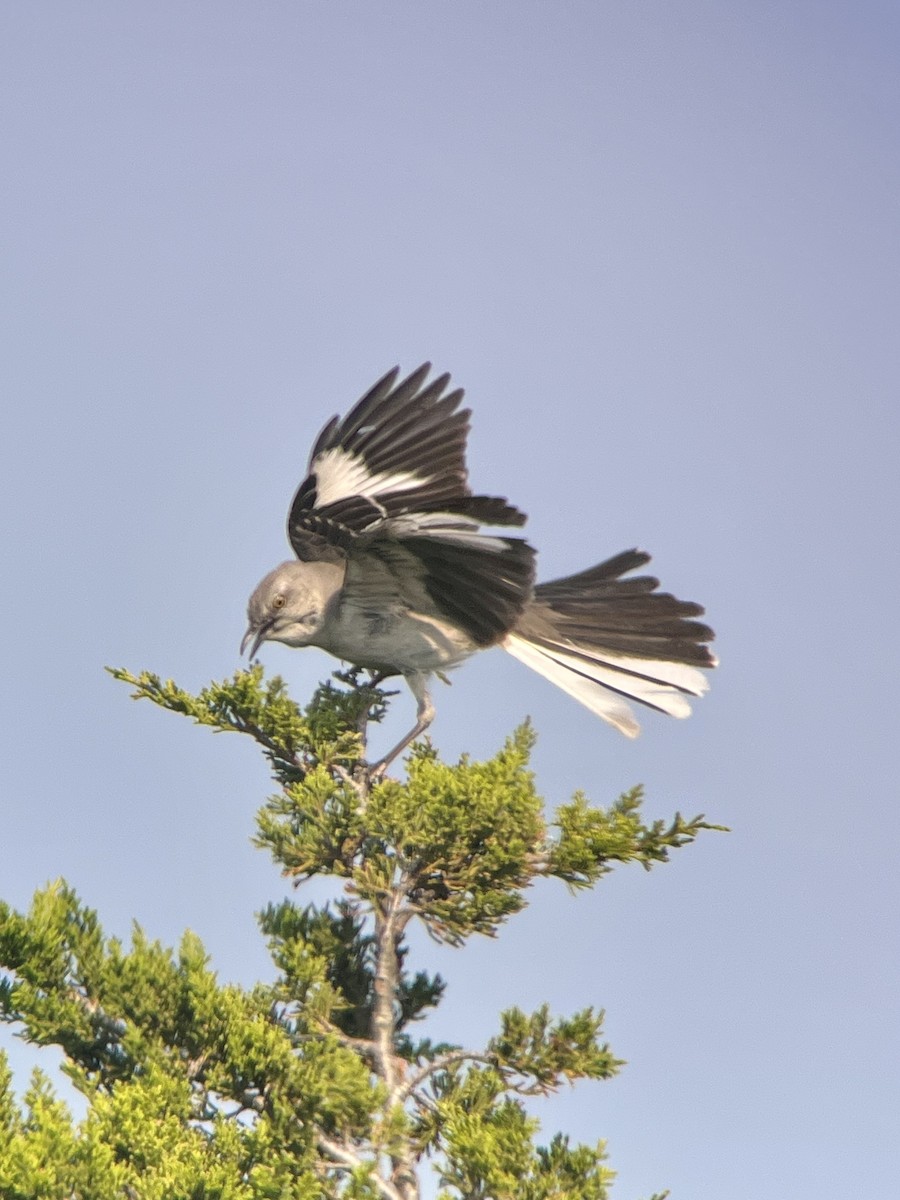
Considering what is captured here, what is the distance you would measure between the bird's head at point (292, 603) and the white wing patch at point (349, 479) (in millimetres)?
306

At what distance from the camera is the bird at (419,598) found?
556 centimetres

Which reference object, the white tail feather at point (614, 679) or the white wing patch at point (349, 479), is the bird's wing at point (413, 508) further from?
the white tail feather at point (614, 679)

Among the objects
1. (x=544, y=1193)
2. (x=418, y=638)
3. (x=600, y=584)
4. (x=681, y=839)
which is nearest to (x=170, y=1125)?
(x=544, y=1193)

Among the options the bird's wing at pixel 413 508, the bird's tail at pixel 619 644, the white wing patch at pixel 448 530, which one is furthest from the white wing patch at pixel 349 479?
the bird's tail at pixel 619 644

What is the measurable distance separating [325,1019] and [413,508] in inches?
74.9

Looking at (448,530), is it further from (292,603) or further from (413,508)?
(292,603)

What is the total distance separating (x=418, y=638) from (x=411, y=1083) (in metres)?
2.01

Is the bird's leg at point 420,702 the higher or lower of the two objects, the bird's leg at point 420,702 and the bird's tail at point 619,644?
the lower

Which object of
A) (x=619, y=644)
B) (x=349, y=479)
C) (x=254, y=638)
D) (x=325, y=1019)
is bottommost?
(x=325, y=1019)

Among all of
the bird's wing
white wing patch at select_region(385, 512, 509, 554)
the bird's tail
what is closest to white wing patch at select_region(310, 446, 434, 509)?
the bird's wing

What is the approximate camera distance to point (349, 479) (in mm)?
5820

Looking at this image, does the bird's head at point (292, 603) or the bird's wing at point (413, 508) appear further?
the bird's head at point (292, 603)

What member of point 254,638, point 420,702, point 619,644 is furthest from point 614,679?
point 254,638

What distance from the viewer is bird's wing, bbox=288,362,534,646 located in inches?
209
